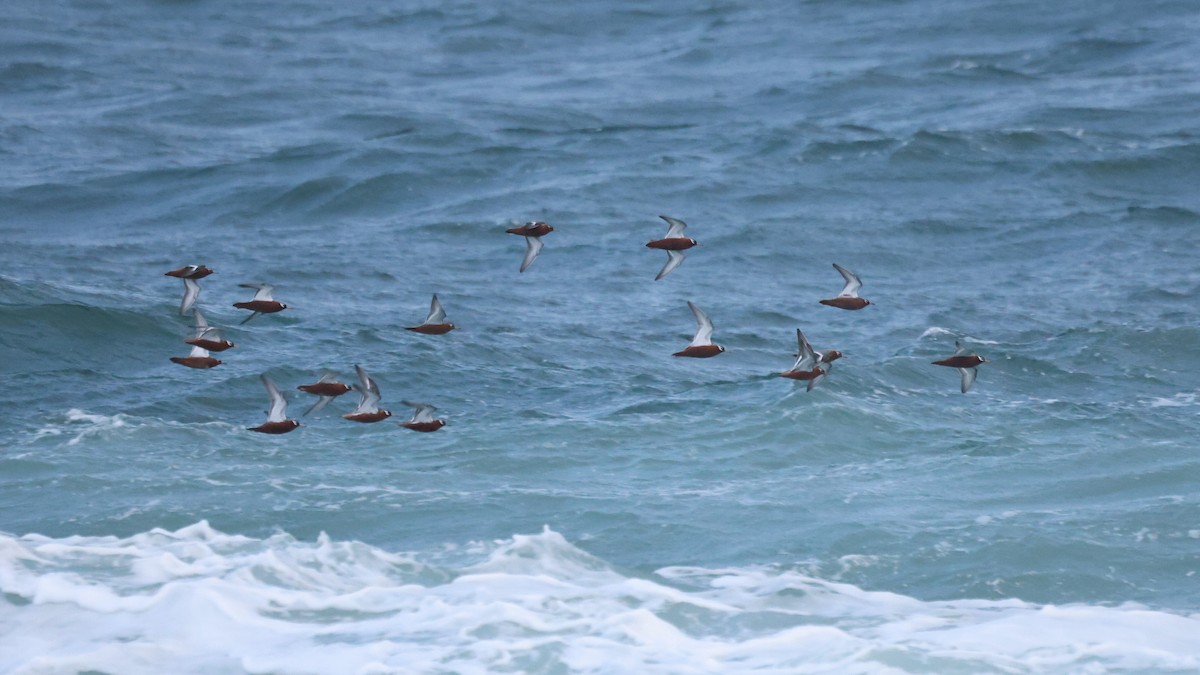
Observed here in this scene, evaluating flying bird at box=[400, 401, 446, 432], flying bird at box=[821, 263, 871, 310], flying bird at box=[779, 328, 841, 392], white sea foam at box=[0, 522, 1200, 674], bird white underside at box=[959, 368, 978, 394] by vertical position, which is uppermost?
flying bird at box=[821, 263, 871, 310]

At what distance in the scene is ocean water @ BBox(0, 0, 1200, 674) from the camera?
1756 cm

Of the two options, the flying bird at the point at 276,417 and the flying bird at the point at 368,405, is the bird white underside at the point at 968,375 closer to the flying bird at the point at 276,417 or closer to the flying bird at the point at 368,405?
the flying bird at the point at 368,405

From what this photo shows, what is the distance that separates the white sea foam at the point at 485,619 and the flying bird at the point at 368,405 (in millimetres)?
1548

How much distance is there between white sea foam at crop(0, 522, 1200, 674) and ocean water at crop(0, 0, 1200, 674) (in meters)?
0.06

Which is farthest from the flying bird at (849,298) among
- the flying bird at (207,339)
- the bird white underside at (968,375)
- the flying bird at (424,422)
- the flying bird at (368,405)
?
the flying bird at (207,339)

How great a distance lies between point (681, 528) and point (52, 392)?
10.7 m

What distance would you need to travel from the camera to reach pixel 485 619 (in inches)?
682

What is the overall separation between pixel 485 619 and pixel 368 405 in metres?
4.38

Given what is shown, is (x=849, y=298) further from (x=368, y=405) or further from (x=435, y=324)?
(x=368, y=405)

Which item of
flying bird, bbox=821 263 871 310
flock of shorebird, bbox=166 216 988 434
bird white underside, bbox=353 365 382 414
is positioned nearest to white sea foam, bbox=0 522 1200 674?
flock of shorebird, bbox=166 216 988 434

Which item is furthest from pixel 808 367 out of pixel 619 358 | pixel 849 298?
pixel 619 358

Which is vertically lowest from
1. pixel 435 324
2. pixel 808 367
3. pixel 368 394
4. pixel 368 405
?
pixel 368 405

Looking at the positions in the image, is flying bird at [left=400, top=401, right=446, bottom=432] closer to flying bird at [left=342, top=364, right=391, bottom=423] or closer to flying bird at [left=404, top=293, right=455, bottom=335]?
flying bird at [left=342, top=364, right=391, bottom=423]

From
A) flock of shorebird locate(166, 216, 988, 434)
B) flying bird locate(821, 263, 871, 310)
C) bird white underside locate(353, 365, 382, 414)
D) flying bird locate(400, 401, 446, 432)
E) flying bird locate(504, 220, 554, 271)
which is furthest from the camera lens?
flying bird locate(821, 263, 871, 310)
